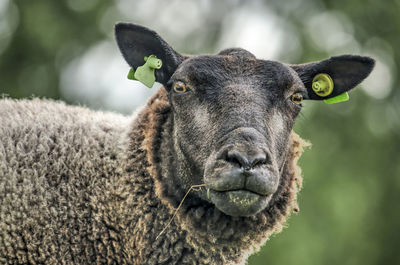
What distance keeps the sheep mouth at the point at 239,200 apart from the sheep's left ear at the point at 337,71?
5.97 ft

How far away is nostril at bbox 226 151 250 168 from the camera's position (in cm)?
421

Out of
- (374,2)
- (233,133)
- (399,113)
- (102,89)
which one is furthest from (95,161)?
(374,2)

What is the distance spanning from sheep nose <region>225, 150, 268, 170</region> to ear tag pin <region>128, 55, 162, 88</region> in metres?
1.54

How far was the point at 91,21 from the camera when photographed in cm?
Answer: 2308

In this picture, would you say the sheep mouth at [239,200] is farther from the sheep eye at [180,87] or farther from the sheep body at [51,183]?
the sheep body at [51,183]

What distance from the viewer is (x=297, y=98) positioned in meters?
5.32

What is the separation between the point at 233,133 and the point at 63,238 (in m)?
1.89

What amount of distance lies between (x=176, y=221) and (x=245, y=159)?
1.26 meters

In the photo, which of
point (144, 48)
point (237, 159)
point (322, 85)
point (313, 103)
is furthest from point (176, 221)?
point (313, 103)

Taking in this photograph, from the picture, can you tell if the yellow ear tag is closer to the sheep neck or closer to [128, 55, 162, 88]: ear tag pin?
the sheep neck

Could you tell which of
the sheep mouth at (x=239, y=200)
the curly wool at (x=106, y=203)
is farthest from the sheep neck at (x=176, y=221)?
the sheep mouth at (x=239, y=200)

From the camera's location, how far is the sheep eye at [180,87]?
5.15 m

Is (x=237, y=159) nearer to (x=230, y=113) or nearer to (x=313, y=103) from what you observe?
(x=230, y=113)

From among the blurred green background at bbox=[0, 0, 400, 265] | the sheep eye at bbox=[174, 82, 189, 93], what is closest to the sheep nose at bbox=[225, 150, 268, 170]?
the sheep eye at bbox=[174, 82, 189, 93]
